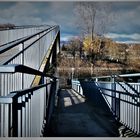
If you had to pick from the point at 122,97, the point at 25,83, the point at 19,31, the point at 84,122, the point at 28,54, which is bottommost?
the point at 84,122

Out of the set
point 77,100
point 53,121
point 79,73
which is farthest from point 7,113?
point 77,100

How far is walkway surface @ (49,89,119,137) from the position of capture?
8.96 ft

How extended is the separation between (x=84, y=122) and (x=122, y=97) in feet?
2.05

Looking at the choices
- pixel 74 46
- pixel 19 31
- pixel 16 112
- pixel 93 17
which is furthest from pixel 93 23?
pixel 16 112

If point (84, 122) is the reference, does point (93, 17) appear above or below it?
above

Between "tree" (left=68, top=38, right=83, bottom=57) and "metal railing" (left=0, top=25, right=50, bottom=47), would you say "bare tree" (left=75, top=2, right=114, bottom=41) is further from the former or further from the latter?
"metal railing" (left=0, top=25, right=50, bottom=47)

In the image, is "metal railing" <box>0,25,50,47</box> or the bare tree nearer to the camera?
the bare tree

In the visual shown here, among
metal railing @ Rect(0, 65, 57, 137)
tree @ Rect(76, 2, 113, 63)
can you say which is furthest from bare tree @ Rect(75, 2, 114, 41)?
metal railing @ Rect(0, 65, 57, 137)

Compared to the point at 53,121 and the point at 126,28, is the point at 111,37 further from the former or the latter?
the point at 53,121

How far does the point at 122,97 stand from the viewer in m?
3.25

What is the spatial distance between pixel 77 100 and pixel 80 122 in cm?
48

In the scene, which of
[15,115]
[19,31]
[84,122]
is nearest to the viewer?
[15,115]

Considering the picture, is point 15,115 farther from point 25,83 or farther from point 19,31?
point 19,31

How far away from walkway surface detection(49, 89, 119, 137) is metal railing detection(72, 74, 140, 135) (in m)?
0.14
